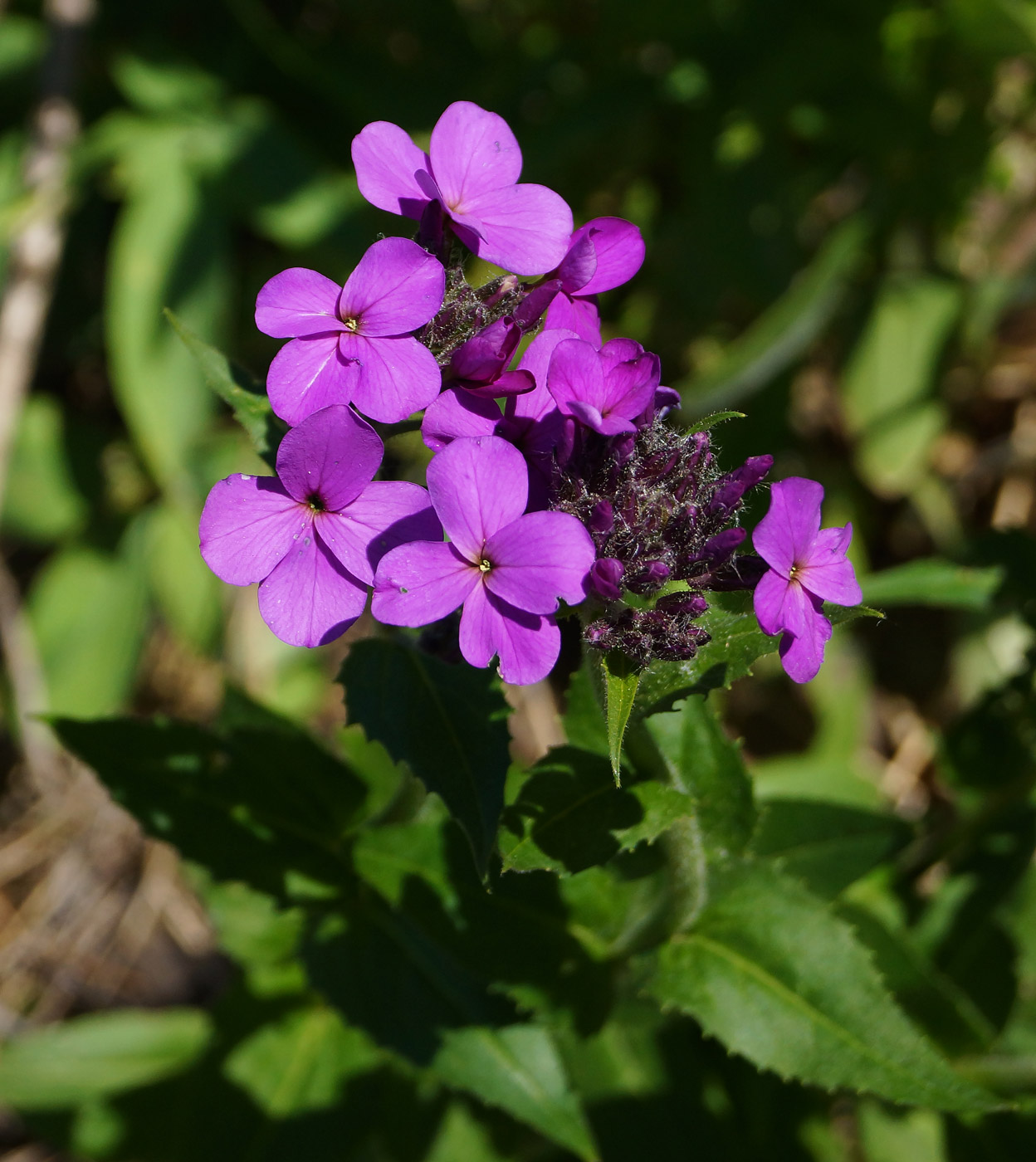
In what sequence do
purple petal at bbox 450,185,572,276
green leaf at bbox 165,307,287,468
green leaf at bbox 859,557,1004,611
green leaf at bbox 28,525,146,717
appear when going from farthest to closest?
green leaf at bbox 28,525,146,717 → green leaf at bbox 859,557,1004,611 → green leaf at bbox 165,307,287,468 → purple petal at bbox 450,185,572,276

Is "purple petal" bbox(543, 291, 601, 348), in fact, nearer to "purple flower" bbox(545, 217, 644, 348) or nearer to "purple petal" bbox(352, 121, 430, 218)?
"purple flower" bbox(545, 217, 644, 348)

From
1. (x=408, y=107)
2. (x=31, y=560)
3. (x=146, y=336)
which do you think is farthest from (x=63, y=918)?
(x=408, y=107)

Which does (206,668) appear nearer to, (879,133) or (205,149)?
(205,149)

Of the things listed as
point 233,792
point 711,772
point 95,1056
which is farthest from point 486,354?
point 95,1056

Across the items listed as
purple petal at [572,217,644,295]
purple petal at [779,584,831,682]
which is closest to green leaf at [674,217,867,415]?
purple petal at [572,217,644,295]

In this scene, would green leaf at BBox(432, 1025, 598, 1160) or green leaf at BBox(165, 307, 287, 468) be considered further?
green leaf at BBox(432, 1025, 598, 1160)

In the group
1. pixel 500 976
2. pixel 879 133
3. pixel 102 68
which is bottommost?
pixel 500 976
